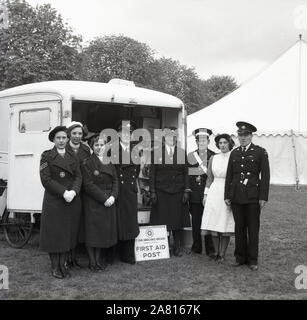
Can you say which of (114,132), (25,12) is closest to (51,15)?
(25,12)

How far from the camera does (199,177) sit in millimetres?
6953

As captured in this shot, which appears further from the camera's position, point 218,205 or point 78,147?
point 218,205

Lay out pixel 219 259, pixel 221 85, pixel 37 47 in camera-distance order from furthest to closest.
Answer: pixel 221 85, pixel 37 47, pixel 219 259

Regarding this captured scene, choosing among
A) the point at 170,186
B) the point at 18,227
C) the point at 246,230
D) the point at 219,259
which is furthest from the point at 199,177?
the point at 18,227

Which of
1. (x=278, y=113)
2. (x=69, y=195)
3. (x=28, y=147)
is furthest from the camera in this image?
(x=278, y=113)

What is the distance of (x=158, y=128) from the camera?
8203mm

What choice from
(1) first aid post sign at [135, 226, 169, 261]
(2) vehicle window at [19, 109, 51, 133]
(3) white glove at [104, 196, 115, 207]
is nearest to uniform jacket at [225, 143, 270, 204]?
(1) first aid post sign at [135, 226, 169, 261]

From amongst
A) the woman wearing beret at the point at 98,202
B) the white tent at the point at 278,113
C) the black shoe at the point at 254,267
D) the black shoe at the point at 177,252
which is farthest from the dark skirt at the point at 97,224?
the white tent at the point at 278,113

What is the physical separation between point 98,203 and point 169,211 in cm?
126

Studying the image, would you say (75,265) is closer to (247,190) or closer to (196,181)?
(196,181)

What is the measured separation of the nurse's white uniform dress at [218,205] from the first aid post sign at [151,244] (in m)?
0.63

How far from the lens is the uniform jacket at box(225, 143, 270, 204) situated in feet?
20.0

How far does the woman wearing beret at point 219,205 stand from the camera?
6430mm

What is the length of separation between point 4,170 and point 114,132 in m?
2.50
